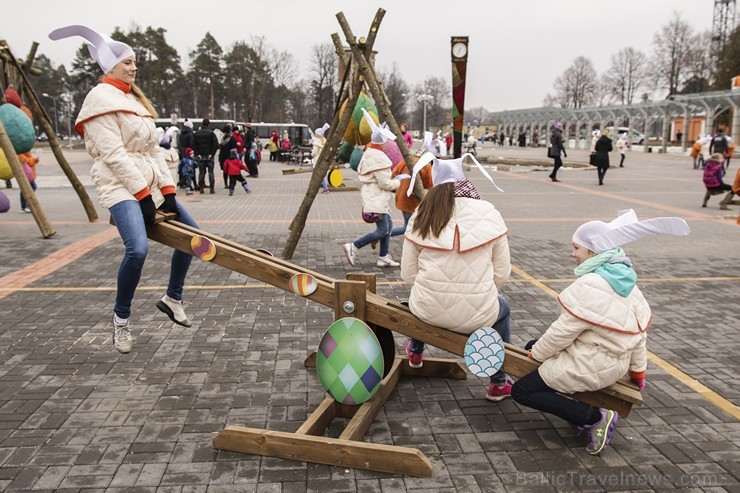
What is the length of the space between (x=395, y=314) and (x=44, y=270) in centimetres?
569

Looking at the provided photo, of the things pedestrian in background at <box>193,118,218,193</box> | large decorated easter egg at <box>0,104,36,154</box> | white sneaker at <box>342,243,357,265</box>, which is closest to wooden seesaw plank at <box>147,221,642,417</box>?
white sneaker at <box>342,243,357,265</box>

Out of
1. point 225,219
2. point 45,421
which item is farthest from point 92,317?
point 225,219

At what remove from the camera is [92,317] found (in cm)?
562

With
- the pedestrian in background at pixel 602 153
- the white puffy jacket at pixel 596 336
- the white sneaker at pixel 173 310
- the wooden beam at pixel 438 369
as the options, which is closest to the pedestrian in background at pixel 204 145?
the pedestrian in background at pixel 602 153

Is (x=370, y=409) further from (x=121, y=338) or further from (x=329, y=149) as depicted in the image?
(x=329, y=149)

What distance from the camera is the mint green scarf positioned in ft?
10.1

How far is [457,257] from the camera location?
3.38 metres

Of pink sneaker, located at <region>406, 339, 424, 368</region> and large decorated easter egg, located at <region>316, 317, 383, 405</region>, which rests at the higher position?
large decorated easter egg, located at <region>316, 317, 383, 405</region>

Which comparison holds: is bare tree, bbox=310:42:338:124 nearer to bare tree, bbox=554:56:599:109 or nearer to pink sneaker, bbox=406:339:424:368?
bare tree, bbox=554:56:599:109

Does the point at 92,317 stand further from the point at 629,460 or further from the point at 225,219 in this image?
the point at 225,219

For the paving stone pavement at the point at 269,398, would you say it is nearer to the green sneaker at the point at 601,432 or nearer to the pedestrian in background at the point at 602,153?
the green sneaker at the point at 601,432

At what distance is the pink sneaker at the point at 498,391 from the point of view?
3.93 meters

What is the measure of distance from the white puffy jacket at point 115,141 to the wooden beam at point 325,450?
170cm

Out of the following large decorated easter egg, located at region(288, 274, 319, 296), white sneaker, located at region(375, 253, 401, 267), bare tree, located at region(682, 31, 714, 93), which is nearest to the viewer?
large decorated easter egg, located at region(288, 274, 319, 296)
